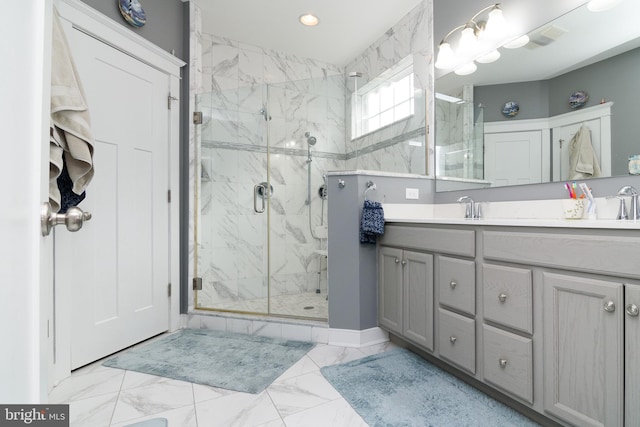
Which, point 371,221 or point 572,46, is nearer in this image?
point 572,46

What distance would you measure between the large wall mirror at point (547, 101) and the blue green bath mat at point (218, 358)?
67.6 inches

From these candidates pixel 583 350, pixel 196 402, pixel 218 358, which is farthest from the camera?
pixel 218 358

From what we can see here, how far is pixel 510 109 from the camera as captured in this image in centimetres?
199

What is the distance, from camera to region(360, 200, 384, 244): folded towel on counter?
209cm

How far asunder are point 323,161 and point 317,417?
2.41 meters

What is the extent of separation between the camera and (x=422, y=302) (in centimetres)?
183

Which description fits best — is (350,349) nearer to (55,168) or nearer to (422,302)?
(422,302)

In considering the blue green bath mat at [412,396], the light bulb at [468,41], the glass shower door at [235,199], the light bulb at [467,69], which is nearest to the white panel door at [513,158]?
the light bulb at [467,69]

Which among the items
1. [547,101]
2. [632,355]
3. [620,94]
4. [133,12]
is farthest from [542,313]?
[133,12]

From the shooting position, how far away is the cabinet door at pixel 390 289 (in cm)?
201

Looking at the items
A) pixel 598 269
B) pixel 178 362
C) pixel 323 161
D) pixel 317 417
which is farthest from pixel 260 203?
pixel 598 269

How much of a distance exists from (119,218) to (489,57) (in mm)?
2708

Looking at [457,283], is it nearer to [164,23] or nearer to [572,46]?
[572,46]

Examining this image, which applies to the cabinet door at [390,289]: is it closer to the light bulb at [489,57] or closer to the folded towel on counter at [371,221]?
the folded towel on counter at [371,221]
